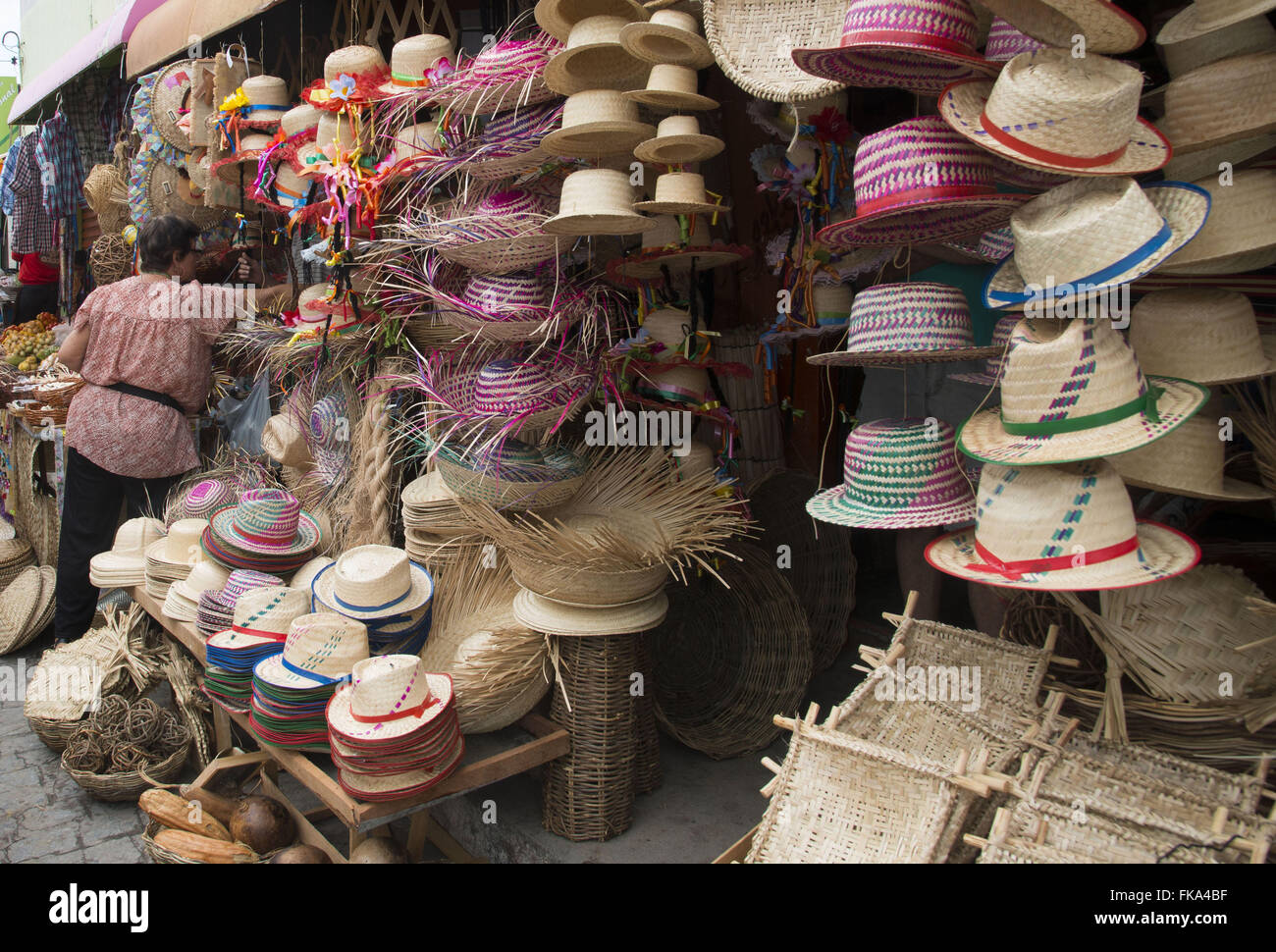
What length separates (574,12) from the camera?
2.62 meters

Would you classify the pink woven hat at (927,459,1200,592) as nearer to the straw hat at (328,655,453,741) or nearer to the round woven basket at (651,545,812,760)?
the straw hat at (328,655,453,741)

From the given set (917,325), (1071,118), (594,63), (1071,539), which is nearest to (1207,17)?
(1071,118)

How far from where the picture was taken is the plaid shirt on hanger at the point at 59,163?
7.04 m

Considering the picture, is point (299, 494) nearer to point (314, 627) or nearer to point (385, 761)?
point (314, 627)

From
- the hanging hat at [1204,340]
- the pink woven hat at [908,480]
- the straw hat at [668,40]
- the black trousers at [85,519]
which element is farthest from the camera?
the black trousers at [85,519]

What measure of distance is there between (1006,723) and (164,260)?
14.0 feet

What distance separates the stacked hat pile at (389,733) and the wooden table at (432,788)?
48 millimetres

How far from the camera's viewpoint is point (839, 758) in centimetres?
187

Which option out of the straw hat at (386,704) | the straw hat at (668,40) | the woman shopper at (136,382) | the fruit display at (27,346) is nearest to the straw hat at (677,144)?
the straw hat at (668,40)

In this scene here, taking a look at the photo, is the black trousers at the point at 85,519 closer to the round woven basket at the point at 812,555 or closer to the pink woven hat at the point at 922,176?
the round woven basket at the point at 812,555

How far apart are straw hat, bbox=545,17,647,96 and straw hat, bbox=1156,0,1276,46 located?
1.33m

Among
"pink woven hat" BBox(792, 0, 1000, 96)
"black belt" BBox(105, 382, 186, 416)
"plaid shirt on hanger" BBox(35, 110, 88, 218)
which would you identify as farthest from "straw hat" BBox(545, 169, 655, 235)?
"plaid shirt on hanger" BBox(35, 110, 88, 218)

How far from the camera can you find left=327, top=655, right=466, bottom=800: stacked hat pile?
7.84 feet
